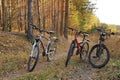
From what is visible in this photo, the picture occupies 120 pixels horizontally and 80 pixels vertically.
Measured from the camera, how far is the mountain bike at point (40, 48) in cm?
1002

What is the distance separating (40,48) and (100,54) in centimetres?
232

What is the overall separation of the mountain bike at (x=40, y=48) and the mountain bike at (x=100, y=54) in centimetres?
200

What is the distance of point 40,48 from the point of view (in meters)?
10.8

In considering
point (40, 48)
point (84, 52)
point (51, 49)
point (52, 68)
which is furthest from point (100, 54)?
point (51, 49)

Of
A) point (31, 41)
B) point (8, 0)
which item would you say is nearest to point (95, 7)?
point (8, 0)

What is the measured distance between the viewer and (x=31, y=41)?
17672 millimetres

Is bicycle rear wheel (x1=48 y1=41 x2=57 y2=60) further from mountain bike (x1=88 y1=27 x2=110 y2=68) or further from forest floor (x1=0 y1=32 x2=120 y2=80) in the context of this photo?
mountain bike (x1=88 y1=27 x2=110 y2=68)

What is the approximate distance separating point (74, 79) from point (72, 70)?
1280 millimetres

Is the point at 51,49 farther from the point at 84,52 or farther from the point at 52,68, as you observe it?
the point at 52,68

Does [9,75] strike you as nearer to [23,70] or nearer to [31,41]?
[23,70]

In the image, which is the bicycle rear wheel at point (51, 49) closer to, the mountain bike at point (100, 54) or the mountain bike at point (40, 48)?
the mountain bike at point (40, 48)

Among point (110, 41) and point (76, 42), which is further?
point (110, 41)

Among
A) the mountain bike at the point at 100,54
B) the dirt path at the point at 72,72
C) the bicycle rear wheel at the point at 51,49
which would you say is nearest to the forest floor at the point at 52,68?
the dirt path at the point at 72,72

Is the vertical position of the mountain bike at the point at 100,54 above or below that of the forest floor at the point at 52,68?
above
